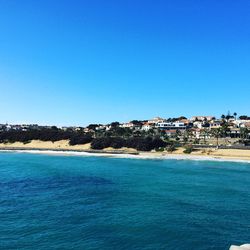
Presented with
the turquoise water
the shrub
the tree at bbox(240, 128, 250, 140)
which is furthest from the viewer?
the shrub

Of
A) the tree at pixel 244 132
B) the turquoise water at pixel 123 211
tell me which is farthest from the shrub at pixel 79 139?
the turquoise water at pixel 123 211

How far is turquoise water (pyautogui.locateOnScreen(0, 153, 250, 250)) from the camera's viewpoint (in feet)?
104

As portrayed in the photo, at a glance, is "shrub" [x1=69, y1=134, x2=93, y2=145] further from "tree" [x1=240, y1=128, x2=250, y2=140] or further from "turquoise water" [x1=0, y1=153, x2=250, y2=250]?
"turquoise water" [x1=0, y1=153, x2=250, y2=250]

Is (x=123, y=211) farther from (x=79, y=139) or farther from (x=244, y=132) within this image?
(x=79, y=139)

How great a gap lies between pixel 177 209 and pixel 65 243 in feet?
53.1

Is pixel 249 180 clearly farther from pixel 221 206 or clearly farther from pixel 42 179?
pixel 42 179

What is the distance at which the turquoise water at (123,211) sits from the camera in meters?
31.6

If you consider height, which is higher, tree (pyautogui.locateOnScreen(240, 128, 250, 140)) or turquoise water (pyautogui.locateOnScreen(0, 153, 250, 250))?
tree (pyautogui.locateOnScreen(240, 128, 250, 140))

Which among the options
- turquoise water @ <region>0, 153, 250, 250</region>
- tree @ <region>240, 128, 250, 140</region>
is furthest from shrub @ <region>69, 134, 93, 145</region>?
turquoise water @ <region>0, 153, 250, 250</region>

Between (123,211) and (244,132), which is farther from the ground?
(244,132)

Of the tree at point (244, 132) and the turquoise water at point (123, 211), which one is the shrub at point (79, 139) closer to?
the tree at point (244, 132)

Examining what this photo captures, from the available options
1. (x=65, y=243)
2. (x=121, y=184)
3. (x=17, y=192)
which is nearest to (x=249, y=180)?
(x=121, y=184)

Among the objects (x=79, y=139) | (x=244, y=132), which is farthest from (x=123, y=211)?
(x=79, y=139)

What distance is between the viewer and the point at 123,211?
41750 millimetres
